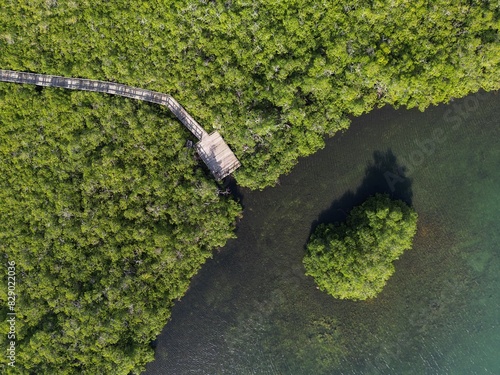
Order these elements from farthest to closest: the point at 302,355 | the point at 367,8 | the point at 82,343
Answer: the point at 302,355 < the point at 82,343 < the point at 367,8

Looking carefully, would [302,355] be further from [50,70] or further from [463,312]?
[50,70]

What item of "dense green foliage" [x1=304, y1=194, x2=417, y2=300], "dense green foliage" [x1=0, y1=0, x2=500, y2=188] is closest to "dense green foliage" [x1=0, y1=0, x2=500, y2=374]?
"dense green foliage" [x1=0, y1=0, x2=500, y2=188]

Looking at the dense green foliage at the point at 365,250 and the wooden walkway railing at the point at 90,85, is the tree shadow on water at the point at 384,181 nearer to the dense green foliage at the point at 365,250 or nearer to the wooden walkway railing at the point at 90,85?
the dense green foliage at the point at 365,250

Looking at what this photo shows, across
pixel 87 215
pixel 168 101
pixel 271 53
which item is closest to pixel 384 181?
pixel 271 53

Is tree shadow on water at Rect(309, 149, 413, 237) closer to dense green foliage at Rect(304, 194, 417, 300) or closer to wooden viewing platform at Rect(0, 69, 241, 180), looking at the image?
dense green foliage at Rect(304, 194, 417, 300)

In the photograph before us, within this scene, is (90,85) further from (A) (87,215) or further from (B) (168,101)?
(A) (87,215)

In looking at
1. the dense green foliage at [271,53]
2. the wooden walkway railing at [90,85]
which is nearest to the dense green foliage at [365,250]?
the dense green foliage at [271,53]

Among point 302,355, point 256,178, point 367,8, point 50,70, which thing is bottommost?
point 302,355

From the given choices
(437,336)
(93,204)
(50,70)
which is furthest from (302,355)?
(50,70)
